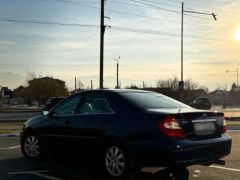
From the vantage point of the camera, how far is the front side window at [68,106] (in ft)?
32.1

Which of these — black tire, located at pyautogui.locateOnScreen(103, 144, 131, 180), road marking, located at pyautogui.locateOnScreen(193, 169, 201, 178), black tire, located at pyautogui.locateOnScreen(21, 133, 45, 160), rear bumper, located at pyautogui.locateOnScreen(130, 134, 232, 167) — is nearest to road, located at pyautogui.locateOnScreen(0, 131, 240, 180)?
road marking, located at pyautogui.locateOnScreen(193, 169, 201, 178)

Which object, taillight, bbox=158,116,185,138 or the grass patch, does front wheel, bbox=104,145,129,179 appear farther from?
the grass patch

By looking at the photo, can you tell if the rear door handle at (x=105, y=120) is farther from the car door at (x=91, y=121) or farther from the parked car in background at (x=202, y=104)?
the parked car in background at (x=202, y=104)

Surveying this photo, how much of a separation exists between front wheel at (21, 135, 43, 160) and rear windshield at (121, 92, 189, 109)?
2.65m

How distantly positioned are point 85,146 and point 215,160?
7.61 feet

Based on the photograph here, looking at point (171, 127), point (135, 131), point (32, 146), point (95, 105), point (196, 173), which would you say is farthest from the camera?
point (32, 146)

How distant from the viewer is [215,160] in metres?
8.42

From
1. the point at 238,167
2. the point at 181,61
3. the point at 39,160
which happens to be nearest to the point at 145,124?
the point at 238,167

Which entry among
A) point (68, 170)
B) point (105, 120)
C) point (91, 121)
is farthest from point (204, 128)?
point (68, 170)

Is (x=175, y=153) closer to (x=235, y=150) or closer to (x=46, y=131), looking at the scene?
(x=46, y=131)

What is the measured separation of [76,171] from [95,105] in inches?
50.7

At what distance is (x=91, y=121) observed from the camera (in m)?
9.11

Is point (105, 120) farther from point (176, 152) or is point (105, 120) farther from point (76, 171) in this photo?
point (176, 152)

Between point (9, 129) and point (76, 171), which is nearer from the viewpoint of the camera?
point (76, 171)
